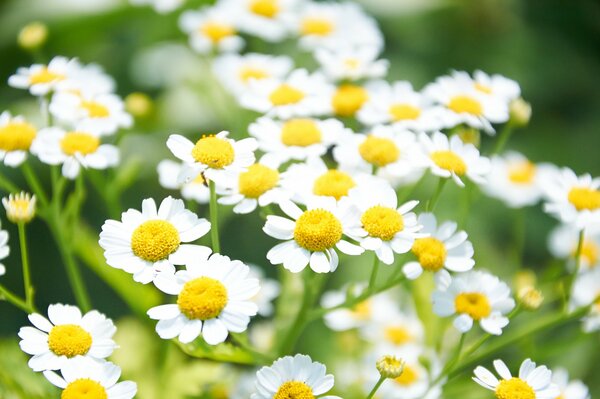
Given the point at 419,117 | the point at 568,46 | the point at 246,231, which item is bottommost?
the point at 246,231

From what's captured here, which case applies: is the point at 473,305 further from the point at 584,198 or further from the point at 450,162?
the point at 584,198

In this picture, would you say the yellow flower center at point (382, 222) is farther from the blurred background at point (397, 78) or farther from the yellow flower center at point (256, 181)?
the blurred background at point (397, 78)

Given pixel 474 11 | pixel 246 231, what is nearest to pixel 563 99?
pixel 474 11

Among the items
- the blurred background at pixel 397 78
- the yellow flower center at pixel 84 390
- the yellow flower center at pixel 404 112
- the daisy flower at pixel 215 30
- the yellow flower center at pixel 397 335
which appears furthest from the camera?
the blurred background at pixel 397 78

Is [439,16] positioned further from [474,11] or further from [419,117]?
[419,117]

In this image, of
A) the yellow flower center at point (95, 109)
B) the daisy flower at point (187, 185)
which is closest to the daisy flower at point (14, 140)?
the yellow flower center at point (95, 109)

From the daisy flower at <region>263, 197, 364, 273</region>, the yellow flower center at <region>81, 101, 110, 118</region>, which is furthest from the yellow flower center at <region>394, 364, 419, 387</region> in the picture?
the yellow flower center at <region>81, 101, 110, 118</region>
